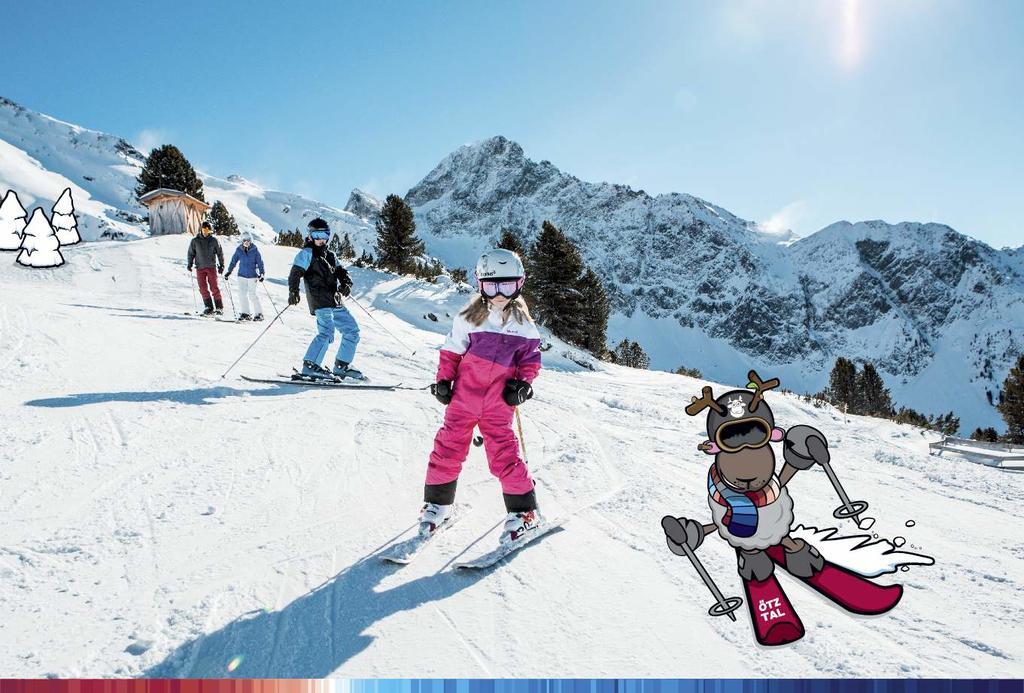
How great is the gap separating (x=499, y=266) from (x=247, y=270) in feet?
29.4

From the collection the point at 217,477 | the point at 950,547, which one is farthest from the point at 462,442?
the point at 950,547

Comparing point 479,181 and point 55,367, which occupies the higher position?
point 479,181

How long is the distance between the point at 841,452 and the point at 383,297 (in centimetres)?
1546

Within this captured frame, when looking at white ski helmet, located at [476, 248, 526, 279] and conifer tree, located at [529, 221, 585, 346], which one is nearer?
white ski helmet, located at [476, 248, 526, 279]

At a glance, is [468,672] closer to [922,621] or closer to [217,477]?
[922,621]

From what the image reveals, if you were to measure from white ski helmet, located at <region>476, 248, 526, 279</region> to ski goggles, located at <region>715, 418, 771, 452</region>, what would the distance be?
5.56ft

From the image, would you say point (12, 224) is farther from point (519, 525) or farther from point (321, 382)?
point (519, 525)

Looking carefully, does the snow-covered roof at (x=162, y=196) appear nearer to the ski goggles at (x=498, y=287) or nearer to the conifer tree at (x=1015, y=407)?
the ski goggles at (x=498, y=287)

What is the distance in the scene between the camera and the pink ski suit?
3.24 metres

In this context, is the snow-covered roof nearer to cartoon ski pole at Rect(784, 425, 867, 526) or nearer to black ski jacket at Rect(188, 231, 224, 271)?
black ski jacket at Rect(188, 231, 224, 271)

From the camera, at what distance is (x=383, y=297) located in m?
18.3

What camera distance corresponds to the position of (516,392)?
126 inches

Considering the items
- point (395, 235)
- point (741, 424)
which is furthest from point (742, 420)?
point (395, 235)

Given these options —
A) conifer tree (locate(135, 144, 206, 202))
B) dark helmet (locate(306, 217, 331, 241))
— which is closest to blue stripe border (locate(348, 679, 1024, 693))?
dark helmet (locate(306, 217, 331, 241))
